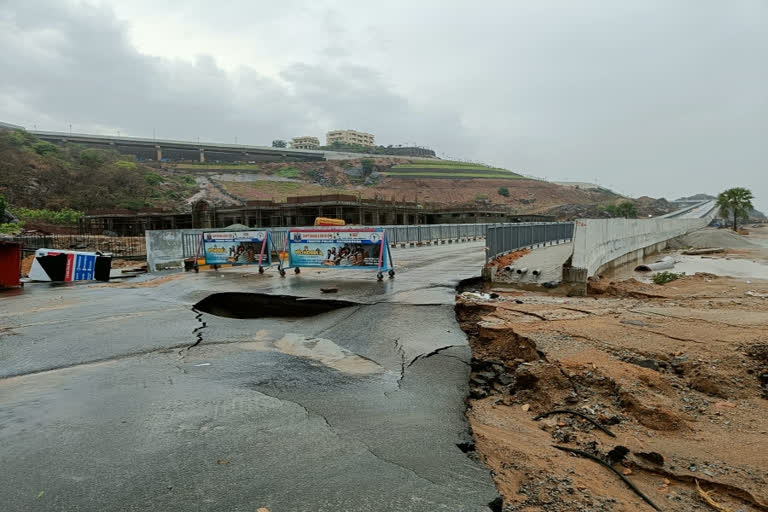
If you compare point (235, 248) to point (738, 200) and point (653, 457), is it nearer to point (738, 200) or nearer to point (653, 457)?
point (653, 457)

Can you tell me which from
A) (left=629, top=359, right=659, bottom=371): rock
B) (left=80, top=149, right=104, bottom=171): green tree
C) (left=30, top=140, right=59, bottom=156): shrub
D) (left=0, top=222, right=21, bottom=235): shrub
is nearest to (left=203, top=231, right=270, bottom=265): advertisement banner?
(left=629, top=359, right=659, bottom=371): rock

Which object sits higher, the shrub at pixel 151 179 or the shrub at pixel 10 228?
the shrub at pixel 151 179

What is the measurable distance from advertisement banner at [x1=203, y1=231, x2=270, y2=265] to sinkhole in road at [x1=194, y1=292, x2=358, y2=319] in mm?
4582

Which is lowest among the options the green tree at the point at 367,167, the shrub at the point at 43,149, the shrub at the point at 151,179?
the shrub at the point at 151,179

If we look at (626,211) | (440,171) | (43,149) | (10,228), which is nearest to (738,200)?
(626,211)

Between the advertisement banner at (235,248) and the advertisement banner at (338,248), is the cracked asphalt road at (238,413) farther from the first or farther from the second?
the advertisement banner at (235,248)

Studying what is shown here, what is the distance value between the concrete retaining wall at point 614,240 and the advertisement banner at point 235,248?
995 cm

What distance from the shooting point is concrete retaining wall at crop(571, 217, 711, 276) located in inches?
421

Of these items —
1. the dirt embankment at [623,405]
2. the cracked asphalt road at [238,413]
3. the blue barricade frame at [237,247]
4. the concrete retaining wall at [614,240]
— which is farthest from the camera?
the blue barricade frame at [237,247]

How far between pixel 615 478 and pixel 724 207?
76.2 m

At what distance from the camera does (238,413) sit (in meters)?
3.77

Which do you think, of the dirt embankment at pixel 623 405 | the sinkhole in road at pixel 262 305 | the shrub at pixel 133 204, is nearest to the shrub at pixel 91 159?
the shrub at pixel 133 204

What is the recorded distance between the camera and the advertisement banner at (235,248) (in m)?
14.7

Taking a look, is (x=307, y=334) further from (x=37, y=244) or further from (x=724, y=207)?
(x=724, y=207)
